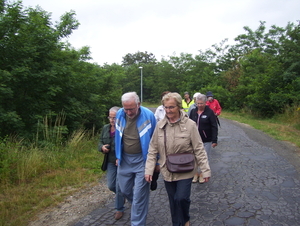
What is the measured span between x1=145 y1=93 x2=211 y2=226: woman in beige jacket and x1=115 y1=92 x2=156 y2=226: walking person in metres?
0.19

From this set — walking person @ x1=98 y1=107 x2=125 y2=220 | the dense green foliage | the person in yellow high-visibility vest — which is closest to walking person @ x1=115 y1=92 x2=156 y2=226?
walking person @ x1=98 y1=107 x2=125 y2=220

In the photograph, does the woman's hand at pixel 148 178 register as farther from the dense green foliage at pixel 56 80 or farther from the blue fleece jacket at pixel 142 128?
the dense green foliage at pixel 56 80

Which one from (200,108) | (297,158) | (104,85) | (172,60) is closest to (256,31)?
(172,60)

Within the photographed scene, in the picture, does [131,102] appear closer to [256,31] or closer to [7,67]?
[7,67]

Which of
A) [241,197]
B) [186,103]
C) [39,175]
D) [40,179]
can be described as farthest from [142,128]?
[186,103]

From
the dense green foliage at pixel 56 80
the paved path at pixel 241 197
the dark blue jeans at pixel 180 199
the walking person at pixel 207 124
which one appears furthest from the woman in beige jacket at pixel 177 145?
the dense green foliage at pixel 56 80

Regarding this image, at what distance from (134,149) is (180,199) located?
33.8 inches

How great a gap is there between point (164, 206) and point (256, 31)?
40310 mm

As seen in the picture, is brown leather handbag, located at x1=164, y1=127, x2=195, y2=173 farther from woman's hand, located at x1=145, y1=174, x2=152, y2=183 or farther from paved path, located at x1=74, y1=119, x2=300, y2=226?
paved path, located at x1=74, y1=119, x2=300, y2=226

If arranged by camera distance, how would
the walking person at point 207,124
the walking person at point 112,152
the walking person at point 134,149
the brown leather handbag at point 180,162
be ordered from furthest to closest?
the walking person at point 207,124
the walking person at point 112,152
the walking person at point 134,149
the brown leather handbag at point 180,162

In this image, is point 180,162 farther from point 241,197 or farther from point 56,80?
point 56,80

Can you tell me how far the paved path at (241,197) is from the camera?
13.5 ft

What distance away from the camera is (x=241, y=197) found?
16.2 ft

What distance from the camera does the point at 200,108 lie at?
18.9 feet
